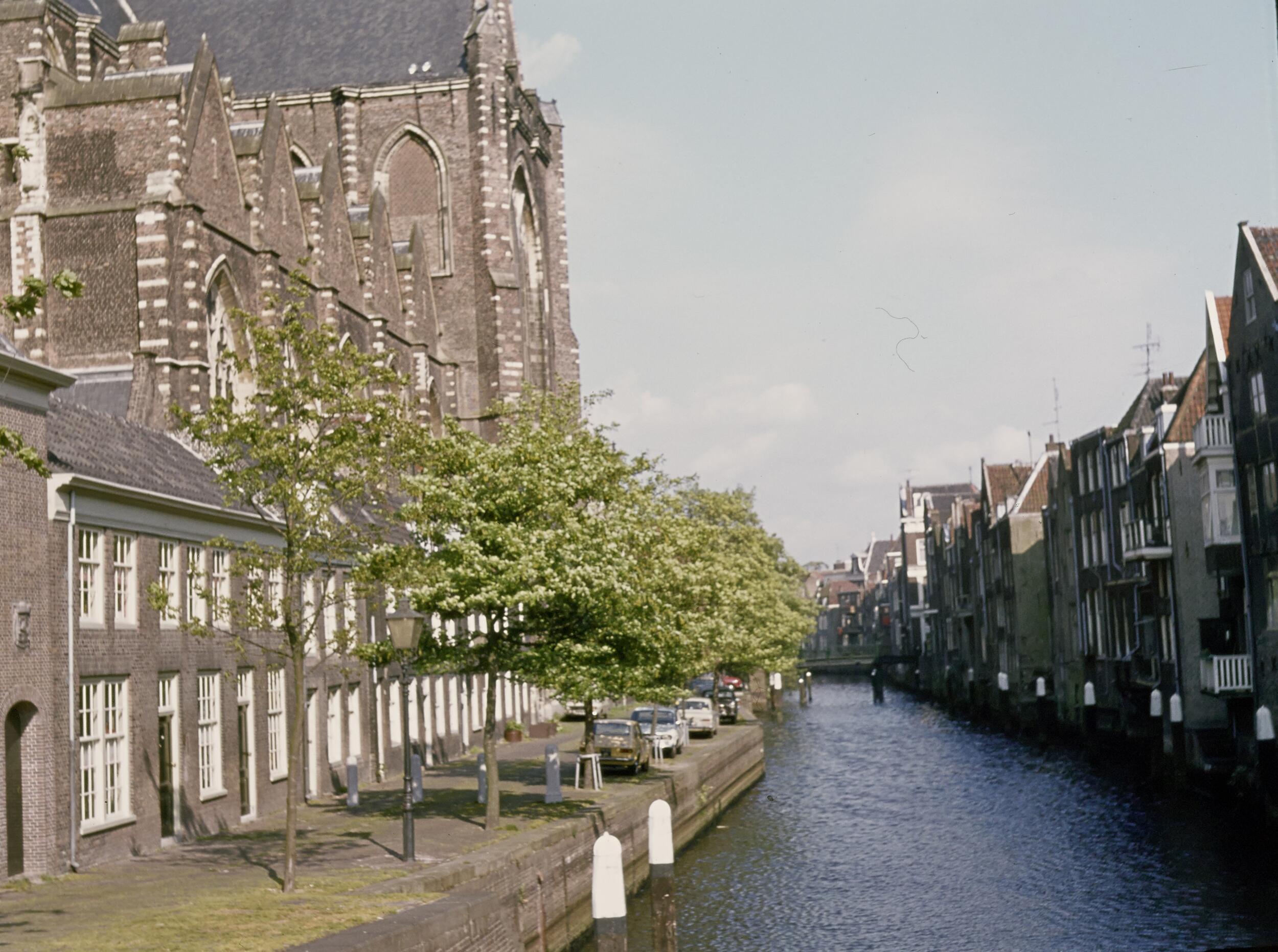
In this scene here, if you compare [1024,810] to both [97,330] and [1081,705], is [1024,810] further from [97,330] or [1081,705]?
[97,330]

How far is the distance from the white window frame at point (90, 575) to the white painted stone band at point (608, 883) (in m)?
9.52

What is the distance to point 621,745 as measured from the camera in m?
40.7

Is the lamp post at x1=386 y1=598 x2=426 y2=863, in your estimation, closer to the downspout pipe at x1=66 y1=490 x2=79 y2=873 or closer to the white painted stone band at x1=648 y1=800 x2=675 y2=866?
the white painted stone band at x1=648 y1=800 x2=675 y2=866

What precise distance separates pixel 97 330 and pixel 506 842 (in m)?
21.8

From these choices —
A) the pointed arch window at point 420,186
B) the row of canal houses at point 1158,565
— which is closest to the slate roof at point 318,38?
the pointed arch window at point 420,186

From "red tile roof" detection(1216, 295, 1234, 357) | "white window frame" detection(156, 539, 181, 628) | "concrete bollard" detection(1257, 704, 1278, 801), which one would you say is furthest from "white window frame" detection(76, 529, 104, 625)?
"red tile roof" detection(1216, 295, 1234, 357)

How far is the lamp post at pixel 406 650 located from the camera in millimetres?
22641

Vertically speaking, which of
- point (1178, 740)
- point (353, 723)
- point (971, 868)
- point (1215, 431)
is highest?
point (1215, 431)

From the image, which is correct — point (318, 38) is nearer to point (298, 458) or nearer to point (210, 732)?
point (210, 732)

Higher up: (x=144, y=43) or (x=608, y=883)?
(x=144, y=43)

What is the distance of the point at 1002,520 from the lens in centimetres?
8538

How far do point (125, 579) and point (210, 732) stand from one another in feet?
14.7

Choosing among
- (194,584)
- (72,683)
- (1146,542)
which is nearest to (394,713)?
(194,584)

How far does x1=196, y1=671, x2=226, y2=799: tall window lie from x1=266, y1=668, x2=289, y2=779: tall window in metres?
2.57
